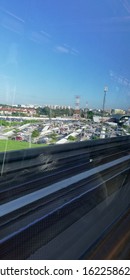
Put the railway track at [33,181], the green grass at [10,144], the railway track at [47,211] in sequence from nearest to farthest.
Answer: the railway track at [47,211]
the green grass at [10,144]
the railway track at [33,181]

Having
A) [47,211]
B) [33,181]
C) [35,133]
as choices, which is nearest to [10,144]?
[35,133]

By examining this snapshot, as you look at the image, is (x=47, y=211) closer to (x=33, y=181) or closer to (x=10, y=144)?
(x=10, y=144)

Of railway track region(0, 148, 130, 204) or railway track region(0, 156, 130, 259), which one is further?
railway track region(0, 148, 130, 204)

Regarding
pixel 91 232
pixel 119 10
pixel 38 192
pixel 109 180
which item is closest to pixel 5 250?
pixel 91 232

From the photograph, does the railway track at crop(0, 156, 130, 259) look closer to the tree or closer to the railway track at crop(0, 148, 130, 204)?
the railway track at crop(0, 148, 130, 204)

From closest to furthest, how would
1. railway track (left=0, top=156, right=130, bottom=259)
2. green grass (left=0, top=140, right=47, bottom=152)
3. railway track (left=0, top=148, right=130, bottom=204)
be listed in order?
railway track (left=0, top=156, right=130, bottom=259), green grass (left=0, top=140, right=47, bottom=152), railway track (left=0, top=148, right=130, bottom=204)

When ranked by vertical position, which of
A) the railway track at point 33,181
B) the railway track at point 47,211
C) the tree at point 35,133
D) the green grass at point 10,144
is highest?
the tree at point 35,133

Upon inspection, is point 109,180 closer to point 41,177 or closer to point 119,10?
point 41,177

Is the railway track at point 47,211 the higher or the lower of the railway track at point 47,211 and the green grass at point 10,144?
the lower

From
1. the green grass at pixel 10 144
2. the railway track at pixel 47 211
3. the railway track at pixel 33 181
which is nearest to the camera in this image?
the railway track at pixel 47 211

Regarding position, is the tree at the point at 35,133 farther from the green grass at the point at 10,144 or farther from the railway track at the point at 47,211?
the railway track at the point at 47,211

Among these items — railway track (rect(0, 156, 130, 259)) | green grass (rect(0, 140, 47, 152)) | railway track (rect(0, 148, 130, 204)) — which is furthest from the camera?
railway track (rect(0, 148, 130, 204))

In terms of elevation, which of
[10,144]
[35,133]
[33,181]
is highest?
[35,133]

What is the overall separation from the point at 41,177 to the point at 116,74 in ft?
8.38
